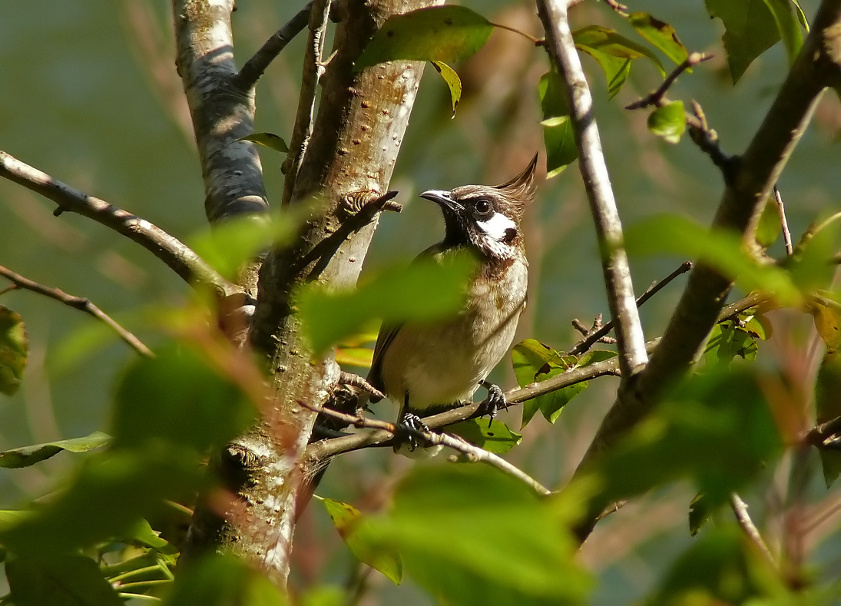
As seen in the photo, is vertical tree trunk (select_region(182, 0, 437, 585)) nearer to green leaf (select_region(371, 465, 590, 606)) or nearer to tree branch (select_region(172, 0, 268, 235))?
tree branch (select_region(172, 0, 268, 235))

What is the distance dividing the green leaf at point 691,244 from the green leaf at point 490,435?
4.73 ft

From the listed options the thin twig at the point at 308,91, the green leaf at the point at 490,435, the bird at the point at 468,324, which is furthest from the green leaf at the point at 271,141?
the bird at the point at 468,324

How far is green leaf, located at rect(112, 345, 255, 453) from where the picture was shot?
60 centimetres

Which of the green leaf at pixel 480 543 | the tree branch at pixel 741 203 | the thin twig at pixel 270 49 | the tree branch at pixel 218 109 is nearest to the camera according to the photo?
the green leaf at pixel 480 543

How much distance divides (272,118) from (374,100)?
633 centimetres

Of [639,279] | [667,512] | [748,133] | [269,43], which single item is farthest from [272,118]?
[269,43]

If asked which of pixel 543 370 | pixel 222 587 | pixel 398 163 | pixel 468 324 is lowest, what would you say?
pixel 468 324

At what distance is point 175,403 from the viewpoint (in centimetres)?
60

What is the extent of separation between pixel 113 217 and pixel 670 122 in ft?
3.69

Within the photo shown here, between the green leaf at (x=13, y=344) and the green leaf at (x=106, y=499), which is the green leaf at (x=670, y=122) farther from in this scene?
the green leaf at (x=13, y=344)

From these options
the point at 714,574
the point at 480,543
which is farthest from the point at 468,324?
the point at 480,543

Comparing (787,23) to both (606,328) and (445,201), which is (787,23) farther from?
(445,201)

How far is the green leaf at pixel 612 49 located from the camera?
1.39 meters

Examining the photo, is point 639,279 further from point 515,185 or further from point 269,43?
point 269,43
